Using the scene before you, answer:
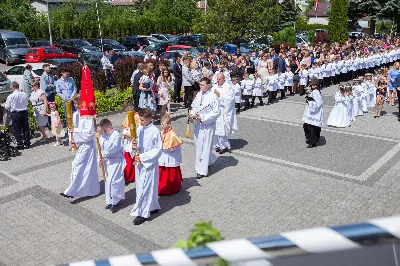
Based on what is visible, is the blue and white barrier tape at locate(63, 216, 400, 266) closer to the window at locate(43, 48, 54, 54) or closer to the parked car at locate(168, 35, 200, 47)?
the window at locate(43, 48, 54, 54)

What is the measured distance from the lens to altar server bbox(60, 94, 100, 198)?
8.05 meters

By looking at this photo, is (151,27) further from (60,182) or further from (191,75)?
(60,182)

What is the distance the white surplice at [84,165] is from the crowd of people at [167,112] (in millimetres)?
18

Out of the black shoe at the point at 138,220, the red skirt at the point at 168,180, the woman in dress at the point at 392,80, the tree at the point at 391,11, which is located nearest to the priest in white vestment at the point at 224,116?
the red skirt at the point at 168,180

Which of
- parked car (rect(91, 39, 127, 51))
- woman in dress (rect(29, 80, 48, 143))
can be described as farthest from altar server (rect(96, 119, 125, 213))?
parked car (rect(91, 39, 127, 51))

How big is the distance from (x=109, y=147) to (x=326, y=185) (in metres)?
4.43

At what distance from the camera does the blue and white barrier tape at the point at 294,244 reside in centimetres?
185

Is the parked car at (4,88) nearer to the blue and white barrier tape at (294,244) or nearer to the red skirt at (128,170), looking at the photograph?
the red skirt at (128,170)

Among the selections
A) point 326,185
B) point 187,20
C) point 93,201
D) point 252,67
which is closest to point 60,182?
point 93,201

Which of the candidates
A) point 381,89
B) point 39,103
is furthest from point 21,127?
point 381,89

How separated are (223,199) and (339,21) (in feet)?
111

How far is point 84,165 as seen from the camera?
27.2 feet

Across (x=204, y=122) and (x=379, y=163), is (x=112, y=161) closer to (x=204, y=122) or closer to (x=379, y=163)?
(x=204, y=122)

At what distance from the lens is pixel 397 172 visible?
9.62 m
